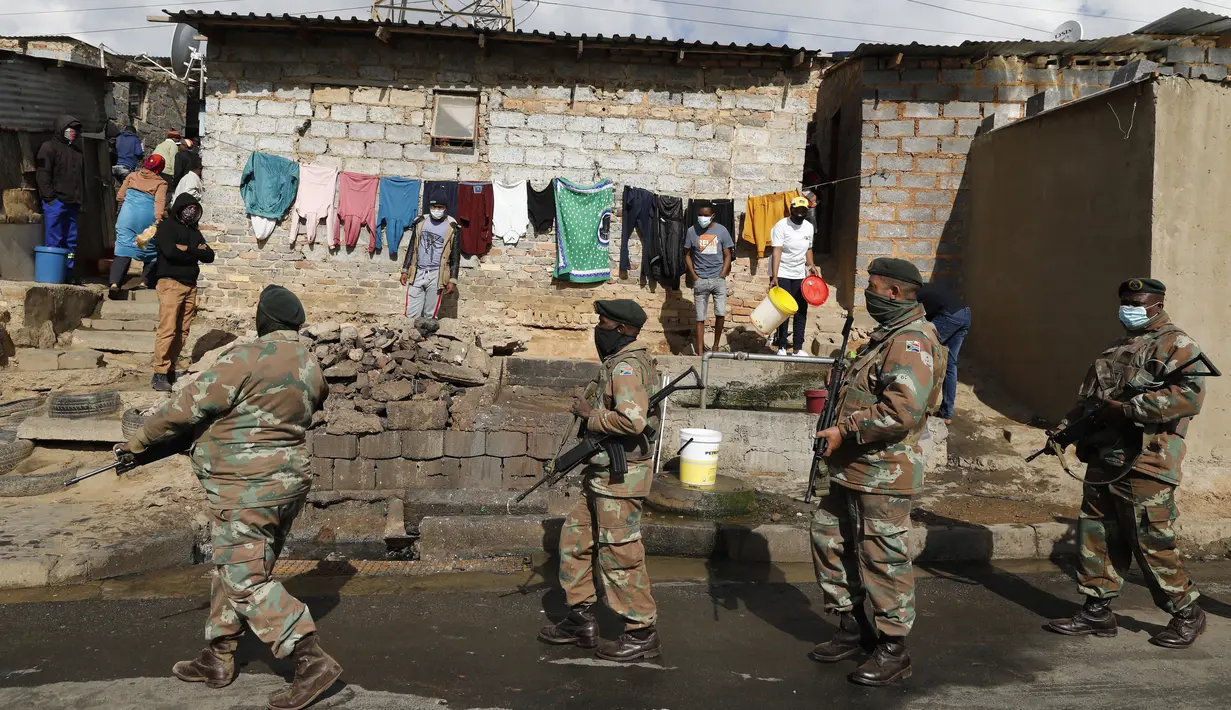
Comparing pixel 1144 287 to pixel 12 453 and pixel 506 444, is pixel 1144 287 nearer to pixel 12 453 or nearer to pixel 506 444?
pixel 506 444

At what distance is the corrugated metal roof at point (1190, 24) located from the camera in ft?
39.1

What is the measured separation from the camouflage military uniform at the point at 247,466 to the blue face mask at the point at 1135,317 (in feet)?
14.1

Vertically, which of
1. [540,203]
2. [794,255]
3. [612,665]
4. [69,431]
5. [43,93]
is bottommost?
[612,665]

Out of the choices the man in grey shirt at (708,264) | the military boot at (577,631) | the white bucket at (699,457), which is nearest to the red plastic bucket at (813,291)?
the man in grey shirt at (708,264)

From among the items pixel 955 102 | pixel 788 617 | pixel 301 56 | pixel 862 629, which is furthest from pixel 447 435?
pixel 955 102

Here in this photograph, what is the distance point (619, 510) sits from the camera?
4590 millimetres

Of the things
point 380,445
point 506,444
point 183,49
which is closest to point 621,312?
point 506,444

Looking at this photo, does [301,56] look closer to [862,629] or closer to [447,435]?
[447,435]

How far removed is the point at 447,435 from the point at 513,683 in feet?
14.1

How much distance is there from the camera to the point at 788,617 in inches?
207

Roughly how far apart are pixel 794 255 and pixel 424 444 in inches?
199

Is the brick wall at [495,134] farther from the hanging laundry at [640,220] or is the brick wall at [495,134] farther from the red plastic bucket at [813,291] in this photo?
the red plastic bucket at [813,291]

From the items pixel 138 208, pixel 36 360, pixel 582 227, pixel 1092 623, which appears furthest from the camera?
pixel 582 227

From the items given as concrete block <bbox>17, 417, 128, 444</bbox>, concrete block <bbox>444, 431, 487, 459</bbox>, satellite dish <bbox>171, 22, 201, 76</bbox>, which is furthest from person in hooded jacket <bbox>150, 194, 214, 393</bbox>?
satellite dish <bbox>171, 22, 201, 76</bbox>
